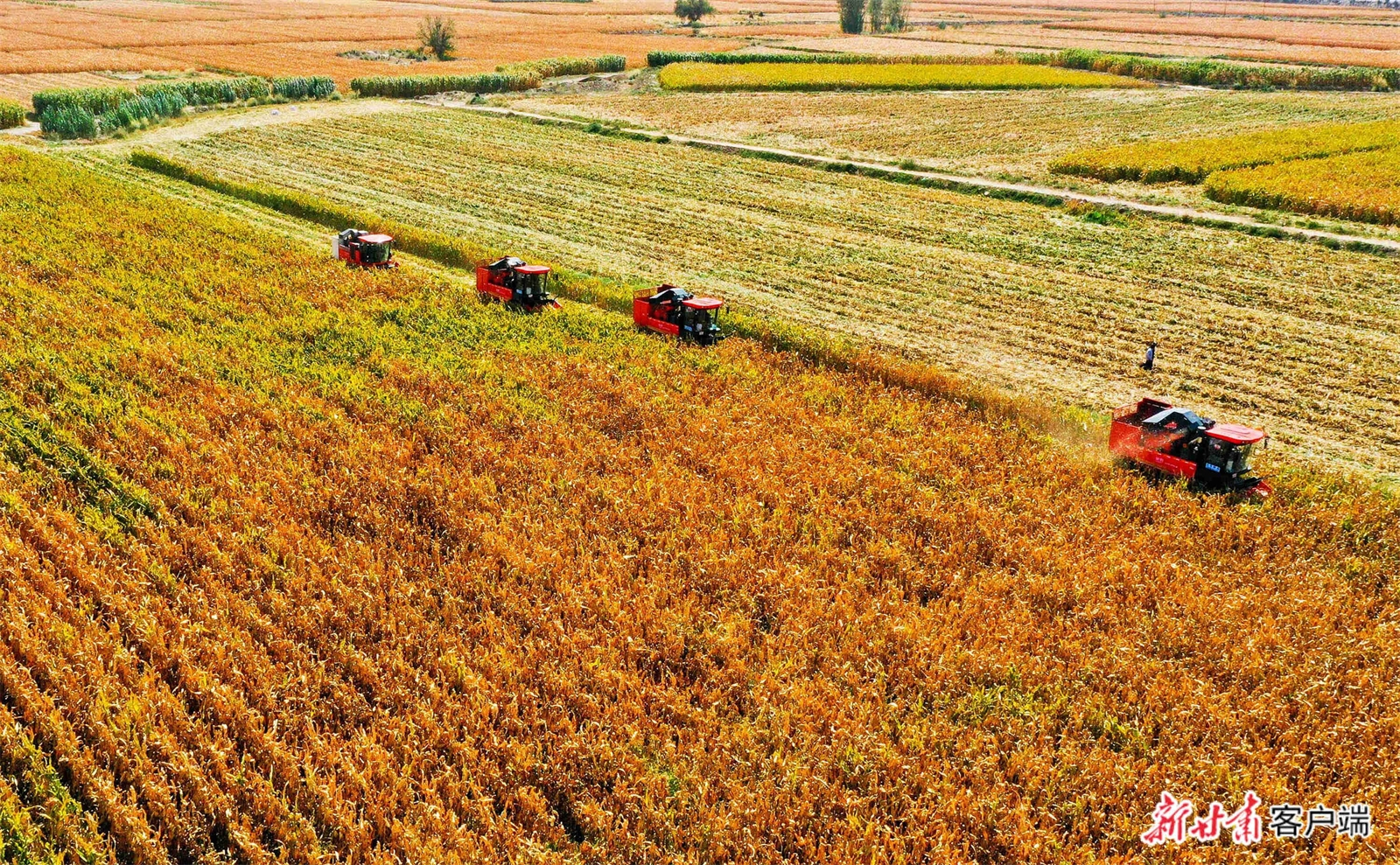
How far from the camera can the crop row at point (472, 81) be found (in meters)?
62.0

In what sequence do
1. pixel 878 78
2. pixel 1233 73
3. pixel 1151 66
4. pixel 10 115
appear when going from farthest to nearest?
1. pixel 1151 66
2. pixel 1233 73
3. pixel 878 78
4. pixel 10 115

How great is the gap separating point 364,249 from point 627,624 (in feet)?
54.8

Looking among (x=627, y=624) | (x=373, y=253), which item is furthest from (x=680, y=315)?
(x=627, y=624)

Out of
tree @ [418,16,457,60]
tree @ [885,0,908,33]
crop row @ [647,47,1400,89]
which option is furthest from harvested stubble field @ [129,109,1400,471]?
tree @ [885,0,908,33]

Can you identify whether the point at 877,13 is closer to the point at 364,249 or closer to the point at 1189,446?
the point at 364,249

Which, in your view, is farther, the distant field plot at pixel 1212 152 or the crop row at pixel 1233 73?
the crop row at pixel 1233 73

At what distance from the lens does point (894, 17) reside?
118 m

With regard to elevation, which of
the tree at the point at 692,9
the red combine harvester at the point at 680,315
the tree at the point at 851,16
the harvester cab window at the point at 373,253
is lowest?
the red combine harvester at the point at 680,315

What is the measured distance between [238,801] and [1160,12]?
7030 inches

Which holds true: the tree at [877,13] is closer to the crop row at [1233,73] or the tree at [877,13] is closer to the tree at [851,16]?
the tree at [851,16]

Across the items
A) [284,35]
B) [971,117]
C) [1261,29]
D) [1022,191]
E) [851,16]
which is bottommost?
[1022,191]

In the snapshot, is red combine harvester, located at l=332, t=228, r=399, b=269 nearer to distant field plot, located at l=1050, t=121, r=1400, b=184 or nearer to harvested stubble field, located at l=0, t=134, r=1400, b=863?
harvested stubble field, located at l=0, t=134, r=1400, b=863

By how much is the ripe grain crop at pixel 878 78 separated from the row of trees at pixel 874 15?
46.7m

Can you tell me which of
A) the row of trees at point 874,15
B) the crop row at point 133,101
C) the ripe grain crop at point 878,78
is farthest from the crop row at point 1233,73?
the crop row at point 133,101
